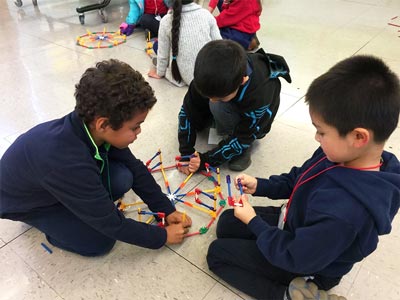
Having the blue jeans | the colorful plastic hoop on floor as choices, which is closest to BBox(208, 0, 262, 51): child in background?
the colorful plastic hoop on floor

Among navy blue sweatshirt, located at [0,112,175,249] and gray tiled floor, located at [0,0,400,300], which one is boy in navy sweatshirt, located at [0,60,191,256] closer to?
navy blue sweatshirt, located at [0,112,175,249]

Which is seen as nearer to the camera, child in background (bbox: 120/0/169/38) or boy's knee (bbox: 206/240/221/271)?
boy's knee (bbox: 206/240/221/271)

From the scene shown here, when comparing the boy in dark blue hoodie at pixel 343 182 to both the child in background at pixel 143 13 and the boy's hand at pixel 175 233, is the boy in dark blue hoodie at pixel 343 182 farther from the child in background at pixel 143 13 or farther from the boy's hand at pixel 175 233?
the child in background at pixel 143 13

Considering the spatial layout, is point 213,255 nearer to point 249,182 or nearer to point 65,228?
point 249,182

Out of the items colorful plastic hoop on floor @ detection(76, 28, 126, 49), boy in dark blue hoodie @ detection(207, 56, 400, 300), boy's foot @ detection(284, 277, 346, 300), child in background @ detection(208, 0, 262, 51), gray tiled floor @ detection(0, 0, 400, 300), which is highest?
boy in dark blue hoodie @ detection(207, 56, 400, 300)

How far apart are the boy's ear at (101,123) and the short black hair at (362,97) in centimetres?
53

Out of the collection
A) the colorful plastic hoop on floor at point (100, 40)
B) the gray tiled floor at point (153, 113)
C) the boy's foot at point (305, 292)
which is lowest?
the gray tiled floor at point (153, 113)

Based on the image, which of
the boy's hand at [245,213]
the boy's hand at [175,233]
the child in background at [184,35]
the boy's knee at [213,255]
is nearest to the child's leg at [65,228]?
the boy's hand at [175,233]

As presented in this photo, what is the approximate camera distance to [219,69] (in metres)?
1.12

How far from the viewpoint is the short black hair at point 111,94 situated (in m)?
0.83

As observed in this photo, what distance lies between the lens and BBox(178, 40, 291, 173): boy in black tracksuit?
3.72 ft

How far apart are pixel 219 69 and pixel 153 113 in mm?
827

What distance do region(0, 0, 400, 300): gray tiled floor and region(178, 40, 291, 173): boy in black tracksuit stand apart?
4.1 inches

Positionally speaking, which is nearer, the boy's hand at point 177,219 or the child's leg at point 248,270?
the child's leg at point 248,270
